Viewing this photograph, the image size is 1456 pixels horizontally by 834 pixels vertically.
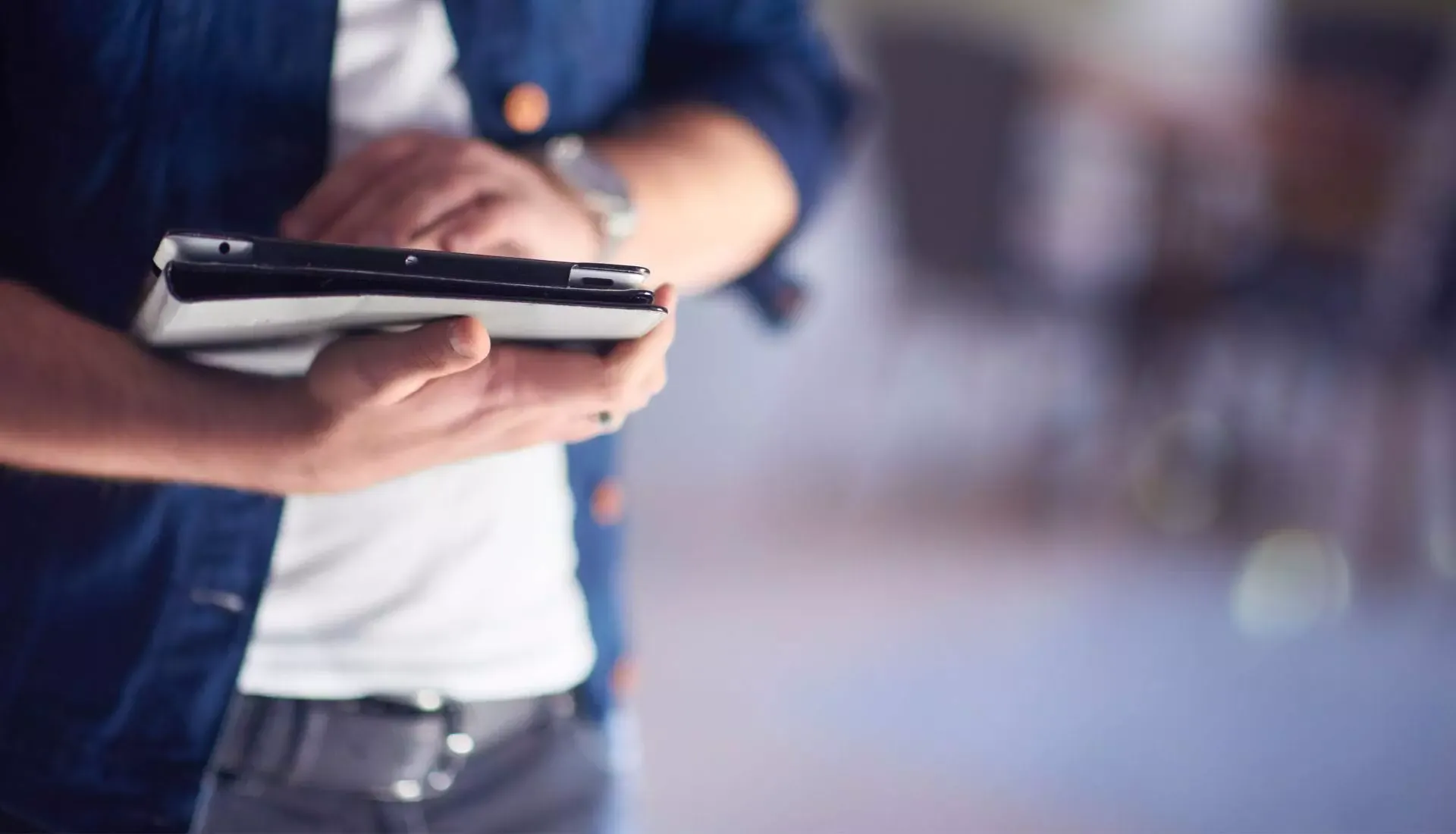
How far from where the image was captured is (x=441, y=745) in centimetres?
55

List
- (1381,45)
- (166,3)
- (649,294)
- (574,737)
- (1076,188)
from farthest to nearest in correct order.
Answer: (1381,45)
(1076,188)
(574,737)
(166,3)
(649,294)

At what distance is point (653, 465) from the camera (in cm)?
Result: 216

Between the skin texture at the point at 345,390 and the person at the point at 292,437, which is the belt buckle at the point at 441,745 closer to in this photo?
the person at the point at 292,437

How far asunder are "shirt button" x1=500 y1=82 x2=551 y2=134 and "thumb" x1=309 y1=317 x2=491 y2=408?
Result: 0.62 feet

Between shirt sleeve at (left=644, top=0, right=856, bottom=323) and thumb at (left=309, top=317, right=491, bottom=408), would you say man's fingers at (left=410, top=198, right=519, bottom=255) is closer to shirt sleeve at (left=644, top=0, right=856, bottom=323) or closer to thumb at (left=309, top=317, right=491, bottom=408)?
thumb at (left=309, top=317, right=491, bottom=408)

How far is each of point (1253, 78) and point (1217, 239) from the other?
45cm

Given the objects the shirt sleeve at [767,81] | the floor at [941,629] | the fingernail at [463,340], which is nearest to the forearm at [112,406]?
the fingernail at [463,340]

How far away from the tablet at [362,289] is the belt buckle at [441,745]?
0.21 m

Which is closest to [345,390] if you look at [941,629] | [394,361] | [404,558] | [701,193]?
[394,361]

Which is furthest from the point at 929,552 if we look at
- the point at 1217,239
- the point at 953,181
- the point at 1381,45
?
the point at 1381,45

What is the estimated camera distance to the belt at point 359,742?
52 cm

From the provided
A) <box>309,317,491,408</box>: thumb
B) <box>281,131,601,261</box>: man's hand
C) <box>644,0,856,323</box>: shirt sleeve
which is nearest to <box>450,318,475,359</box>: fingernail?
<box>309,317,491,408</box>: thumb

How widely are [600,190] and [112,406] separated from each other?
9.3 inches

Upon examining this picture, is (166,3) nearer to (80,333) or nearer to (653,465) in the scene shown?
(80,333)
